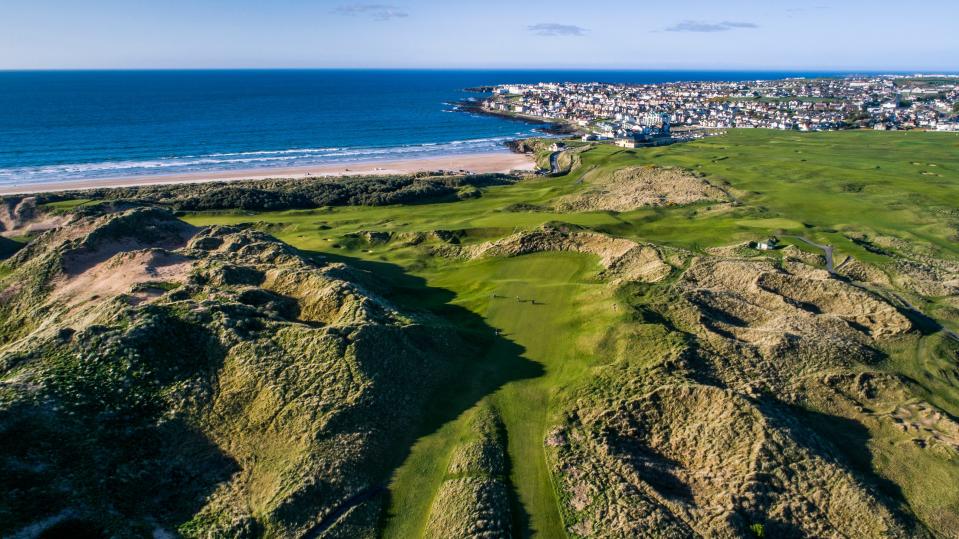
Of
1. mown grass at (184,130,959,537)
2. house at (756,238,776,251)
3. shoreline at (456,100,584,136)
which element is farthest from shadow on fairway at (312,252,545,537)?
shoreline at (456,100,584,136)

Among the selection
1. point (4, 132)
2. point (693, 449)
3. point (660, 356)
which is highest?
point (4, 132)

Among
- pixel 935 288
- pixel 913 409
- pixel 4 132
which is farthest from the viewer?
pixel 4 132

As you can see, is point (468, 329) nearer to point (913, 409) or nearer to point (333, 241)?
point (913, 409)

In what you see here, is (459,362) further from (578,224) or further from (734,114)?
(734,114)

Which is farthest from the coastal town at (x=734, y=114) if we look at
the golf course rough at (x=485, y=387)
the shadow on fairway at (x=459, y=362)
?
the shadow on fairway at (x=459, y=362)

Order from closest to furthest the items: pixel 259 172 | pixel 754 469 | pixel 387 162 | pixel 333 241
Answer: pixel 754 469, pixel 333 241, pixel 259 172, pixel 387 162

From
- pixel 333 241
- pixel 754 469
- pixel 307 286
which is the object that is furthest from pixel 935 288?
pixel 333 241

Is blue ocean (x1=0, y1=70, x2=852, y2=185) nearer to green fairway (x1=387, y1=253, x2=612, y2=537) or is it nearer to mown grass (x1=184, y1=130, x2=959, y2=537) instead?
mown grass (x1=184, y1=130, x2=959, y2=537)

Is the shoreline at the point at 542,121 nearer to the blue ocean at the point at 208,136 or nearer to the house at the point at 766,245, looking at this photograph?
the blue ocean at the point at 208,136
